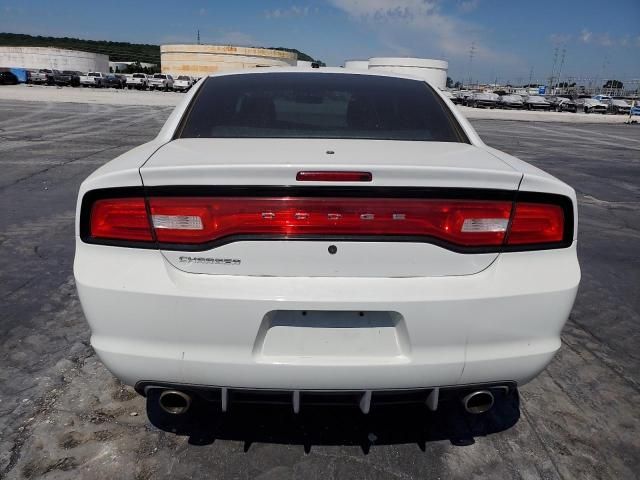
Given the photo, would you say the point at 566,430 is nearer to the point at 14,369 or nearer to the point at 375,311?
the point at 375,311

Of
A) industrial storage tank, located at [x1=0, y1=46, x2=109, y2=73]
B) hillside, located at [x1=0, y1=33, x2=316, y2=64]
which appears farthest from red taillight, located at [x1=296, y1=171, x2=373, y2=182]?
hillside, located at [x1=0, y1=33, x2=316, y2=64]

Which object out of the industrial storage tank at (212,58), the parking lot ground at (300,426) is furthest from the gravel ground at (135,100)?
the industrial storage tank at (212,58)

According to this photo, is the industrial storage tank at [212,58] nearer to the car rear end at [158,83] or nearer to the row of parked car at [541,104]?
the car rear end at [158,83]

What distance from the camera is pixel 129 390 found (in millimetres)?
2604

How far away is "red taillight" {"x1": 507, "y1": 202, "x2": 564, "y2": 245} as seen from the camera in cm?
183

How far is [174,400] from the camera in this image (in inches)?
76.4

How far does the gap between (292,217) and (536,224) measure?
0.92 m

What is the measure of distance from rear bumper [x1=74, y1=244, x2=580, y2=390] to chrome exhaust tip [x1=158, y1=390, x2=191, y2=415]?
11 cm

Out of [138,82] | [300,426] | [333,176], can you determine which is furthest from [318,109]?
[138,82]

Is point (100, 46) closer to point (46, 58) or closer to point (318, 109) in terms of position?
point (46, 58)

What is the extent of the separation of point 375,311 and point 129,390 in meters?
1.57

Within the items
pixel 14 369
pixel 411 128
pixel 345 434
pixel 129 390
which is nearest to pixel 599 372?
pixel 345 434

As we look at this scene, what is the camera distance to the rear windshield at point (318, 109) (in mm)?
2518

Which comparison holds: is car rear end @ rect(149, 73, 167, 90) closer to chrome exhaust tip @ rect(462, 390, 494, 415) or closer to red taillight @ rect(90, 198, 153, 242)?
red taillight @ rect(90, 198, 153, 242)
